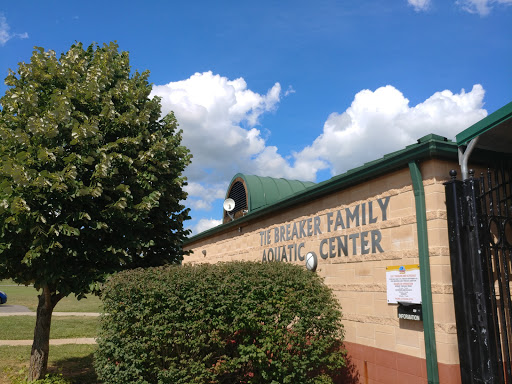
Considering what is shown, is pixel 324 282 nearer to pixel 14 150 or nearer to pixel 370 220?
pixel 370 220

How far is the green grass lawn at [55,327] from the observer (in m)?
15.1

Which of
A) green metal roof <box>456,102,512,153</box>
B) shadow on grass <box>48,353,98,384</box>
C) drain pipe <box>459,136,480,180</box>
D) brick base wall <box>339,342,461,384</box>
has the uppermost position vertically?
green metal roof <box>456,102,512,153</box>

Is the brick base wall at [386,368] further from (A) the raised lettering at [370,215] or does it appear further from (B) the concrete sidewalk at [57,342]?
(B) the concrete sidewalk at [57,342]

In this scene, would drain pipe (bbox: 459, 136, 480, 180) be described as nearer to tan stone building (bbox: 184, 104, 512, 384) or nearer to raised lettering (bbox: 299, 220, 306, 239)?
tan stone building (bbox: 184, 104, 512, 384)

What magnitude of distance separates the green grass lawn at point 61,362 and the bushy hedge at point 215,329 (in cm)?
302

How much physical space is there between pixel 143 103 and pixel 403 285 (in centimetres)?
630

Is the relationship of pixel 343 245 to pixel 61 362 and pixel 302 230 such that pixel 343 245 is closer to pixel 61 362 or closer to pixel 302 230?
pixel 302 230

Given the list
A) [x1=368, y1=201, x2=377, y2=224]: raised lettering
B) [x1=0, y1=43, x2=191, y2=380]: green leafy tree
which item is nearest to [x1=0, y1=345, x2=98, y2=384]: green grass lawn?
[x1=0, y1=43, x2=191, y2=380]: green leafy tree

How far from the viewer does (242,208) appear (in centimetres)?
1434

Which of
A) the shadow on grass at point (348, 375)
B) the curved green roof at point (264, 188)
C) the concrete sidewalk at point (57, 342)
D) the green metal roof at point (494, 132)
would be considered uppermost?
the curved green roof at point (264, 188)

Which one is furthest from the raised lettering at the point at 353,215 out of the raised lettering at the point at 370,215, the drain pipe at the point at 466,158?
the drain pipe at the point at 466,158

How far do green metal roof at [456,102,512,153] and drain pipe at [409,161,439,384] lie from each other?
2.52 feet

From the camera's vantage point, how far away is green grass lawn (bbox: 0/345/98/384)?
29.5 ft

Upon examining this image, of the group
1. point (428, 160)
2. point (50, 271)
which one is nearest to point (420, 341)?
point (428, 160)
